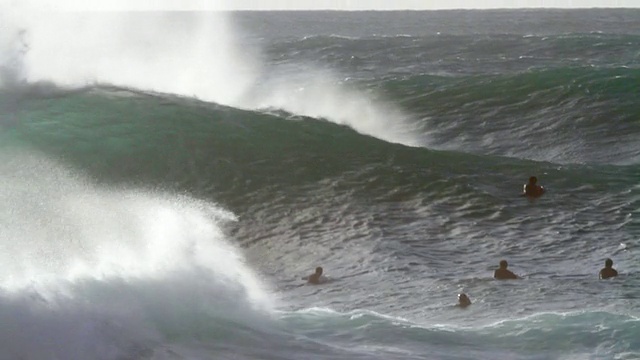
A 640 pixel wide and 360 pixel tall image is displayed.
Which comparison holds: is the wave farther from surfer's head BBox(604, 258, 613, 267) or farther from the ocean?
surfer's head BBox(604, 258, 613, 267)

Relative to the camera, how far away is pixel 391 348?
11.4 meters

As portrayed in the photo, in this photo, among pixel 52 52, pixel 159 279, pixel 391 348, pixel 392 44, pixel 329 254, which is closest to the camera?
pixel 391 348

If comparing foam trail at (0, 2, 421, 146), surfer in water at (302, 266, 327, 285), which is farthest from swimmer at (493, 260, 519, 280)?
foam trail at (0, 2, 421, 146)

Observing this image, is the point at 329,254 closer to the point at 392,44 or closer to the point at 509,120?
the point at 509,120

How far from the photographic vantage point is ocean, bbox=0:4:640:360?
11.5 metres

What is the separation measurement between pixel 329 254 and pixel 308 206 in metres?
2.37

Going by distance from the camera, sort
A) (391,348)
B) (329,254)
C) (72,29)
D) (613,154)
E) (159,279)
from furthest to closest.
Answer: (72,29)
(613,154)
(329,254)
(159,279)
(391,348)

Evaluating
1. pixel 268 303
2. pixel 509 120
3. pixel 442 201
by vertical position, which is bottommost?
pixel 268 303

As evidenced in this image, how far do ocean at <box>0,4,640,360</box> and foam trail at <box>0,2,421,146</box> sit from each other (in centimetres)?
10

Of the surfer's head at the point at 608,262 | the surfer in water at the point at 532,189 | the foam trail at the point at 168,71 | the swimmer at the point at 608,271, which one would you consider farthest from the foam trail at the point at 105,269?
the foam trail at the point at 168,71

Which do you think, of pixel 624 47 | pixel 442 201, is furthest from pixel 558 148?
pixel 624 47

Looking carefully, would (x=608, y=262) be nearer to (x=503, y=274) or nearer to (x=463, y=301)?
(x=503, y=274)

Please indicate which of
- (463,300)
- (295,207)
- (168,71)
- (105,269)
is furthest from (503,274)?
(168,71)

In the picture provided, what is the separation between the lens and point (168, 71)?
28.5 m
